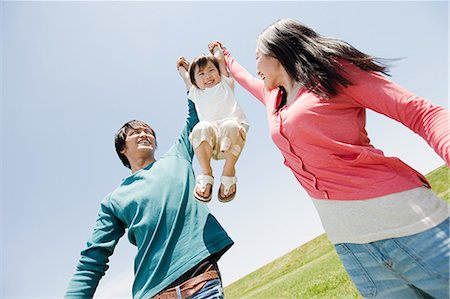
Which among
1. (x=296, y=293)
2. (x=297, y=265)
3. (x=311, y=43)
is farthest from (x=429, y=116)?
(x=297, y=265)

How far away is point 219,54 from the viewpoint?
10.8 ft

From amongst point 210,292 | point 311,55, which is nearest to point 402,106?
point 311,55

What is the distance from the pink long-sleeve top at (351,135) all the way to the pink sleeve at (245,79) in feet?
2.19

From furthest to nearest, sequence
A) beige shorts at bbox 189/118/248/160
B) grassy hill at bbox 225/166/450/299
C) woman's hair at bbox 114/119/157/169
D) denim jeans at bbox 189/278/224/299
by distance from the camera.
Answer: grassy hill at bbox 225/166/450/299 → woman's hair at bbox 114/119/157/169 → beige shorts at bbox 189/118/248/160 → denim jeans at bbox 189/278/224/299

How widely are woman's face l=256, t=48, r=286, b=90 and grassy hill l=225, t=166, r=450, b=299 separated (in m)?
4.48

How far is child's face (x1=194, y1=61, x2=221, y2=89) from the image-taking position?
3.17m

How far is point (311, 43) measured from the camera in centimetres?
213

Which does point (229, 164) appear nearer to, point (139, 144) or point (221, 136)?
point (221, 136)

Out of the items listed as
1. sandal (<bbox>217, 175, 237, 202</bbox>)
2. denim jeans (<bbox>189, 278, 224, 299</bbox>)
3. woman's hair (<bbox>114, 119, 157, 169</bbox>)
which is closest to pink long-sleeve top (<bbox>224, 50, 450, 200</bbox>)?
sandal (<bbox>217, 175, 237, 202</bbox>)

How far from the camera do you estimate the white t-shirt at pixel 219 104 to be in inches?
119

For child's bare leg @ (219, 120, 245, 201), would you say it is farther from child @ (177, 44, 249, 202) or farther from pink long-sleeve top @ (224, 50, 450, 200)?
pink long-sleeve top @ (224, 50, 450, 200)

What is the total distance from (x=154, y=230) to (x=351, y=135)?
1.48 metres

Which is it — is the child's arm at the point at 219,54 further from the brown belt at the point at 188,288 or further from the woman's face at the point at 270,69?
the brown belt at the point at 188,288

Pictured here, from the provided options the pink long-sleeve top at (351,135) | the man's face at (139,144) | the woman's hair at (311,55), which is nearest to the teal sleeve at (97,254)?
the man's face at (139,144)
